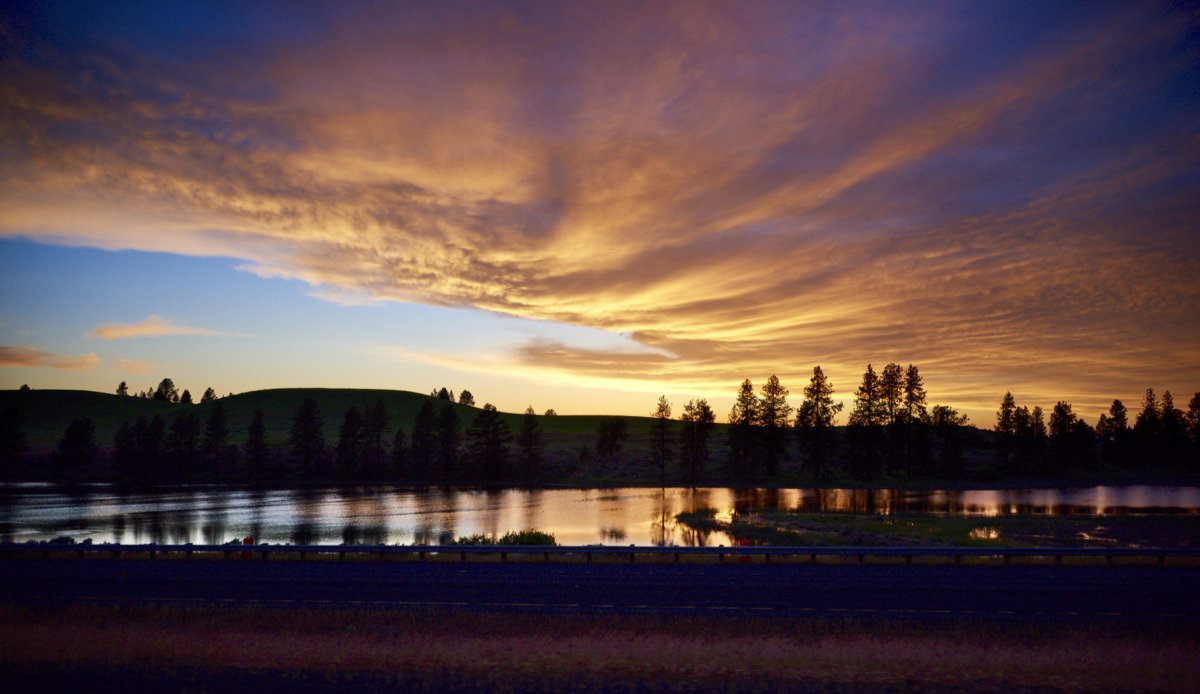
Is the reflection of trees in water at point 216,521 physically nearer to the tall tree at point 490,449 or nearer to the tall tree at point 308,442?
the tall tree at point 308,442

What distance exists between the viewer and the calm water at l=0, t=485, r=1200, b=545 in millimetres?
47188

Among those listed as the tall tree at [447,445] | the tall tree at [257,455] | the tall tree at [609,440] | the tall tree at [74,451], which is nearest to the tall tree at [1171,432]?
the tall tree at [609,440]

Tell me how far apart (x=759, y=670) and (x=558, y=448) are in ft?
388

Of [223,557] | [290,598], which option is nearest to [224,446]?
[223,557]

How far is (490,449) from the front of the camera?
109000 mm

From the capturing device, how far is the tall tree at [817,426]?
9550 centimetres

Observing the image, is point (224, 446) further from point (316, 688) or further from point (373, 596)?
point (316, 688)

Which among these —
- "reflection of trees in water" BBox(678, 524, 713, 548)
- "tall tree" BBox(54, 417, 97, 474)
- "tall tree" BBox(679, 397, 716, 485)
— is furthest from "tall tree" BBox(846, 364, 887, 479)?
"tall tree" BBox(54, 417, 97, 474)

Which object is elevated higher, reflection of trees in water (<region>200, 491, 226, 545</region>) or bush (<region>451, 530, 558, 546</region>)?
bush (<region>451, 530, 558, 546</region>)

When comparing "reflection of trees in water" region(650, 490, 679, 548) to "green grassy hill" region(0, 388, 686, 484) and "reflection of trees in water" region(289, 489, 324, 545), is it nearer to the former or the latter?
"reflection of trees in water" region(289, 489, 324, 545)

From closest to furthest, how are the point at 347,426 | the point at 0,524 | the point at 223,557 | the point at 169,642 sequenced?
the point at 169,642 < the point at 223,557 < the point at 0,524 < the point at 347,426

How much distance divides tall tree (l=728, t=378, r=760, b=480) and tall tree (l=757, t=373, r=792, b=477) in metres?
1.50

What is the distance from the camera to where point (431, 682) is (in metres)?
15.5

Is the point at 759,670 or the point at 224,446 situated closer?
the point at 759,670
